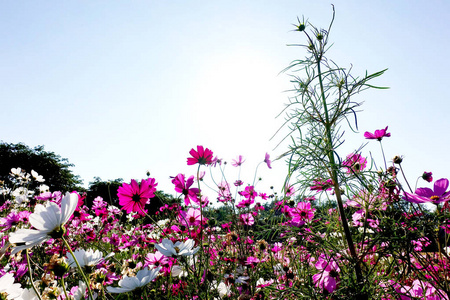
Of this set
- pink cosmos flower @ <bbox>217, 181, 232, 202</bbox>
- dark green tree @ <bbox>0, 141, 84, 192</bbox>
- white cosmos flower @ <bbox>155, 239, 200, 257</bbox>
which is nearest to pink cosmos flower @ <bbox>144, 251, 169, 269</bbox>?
white cosmos flower @ <bbox>155, 239, 200, 257</bbox>

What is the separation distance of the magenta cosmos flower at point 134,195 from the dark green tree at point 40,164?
59.3 ft

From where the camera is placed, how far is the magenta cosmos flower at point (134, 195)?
3.66 ft

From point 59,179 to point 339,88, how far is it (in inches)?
777

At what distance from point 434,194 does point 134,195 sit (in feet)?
3.46

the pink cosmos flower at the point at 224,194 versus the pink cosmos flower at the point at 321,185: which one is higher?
the pink cosmos flower at the point at 224,194

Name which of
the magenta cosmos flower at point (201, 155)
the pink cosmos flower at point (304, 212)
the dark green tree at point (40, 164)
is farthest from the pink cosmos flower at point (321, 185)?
the dark green tree at point (40, 164)

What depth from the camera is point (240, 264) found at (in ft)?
5.38

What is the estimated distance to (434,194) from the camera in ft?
2.54

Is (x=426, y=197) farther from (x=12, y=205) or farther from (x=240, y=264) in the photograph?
(x=12, y=205)

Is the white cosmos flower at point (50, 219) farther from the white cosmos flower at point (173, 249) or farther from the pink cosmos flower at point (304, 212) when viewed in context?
the pink cosmos flower at point (304, 212)

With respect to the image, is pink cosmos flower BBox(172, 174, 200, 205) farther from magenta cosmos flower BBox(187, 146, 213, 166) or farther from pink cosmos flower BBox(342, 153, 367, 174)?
pink cosmos flower BBox(342, 153, 367, 174)

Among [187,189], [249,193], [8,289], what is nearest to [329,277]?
[187,189]

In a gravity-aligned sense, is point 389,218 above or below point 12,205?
below

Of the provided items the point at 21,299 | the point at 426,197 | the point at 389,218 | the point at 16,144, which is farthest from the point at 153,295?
the point at 16,144
